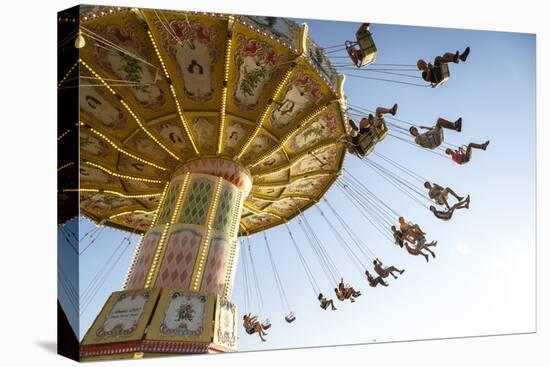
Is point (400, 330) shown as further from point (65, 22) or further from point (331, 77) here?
point (65, 22)

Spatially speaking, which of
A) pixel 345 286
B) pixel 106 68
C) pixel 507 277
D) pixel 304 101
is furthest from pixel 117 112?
pixel 507 277

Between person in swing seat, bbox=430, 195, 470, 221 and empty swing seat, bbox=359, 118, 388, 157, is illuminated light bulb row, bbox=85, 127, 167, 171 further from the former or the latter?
person in swing seat, bbox=430, 195, 470, 221

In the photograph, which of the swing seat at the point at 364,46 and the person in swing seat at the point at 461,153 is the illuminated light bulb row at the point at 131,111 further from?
the person in swing seat at the point at 461,153

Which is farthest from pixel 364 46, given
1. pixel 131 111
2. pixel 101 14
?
pixel 101 14

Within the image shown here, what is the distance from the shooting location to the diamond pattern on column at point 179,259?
9.70m

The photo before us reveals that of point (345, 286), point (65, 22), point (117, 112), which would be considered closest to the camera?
point (65, 22)

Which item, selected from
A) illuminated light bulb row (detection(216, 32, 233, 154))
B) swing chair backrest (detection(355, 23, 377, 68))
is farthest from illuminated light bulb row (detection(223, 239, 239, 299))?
Answer: swing chair backrest (detection(355, 23, 377, 68))

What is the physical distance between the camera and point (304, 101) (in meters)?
10.7

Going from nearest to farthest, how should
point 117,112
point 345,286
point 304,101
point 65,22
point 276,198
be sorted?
point 65,22, point 117,112, point 304,101, point 345,286, point 276,198

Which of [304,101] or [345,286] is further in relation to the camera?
[345,286]

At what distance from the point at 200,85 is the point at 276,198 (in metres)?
2.90

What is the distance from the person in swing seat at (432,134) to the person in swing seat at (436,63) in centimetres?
65

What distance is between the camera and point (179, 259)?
390 inches

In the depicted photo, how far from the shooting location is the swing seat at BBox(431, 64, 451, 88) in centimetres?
A: 1148
